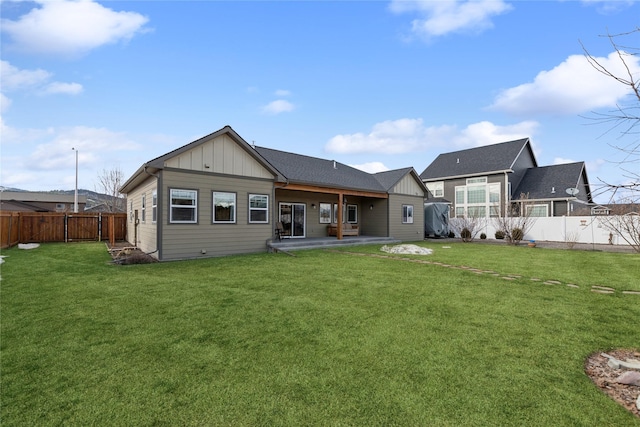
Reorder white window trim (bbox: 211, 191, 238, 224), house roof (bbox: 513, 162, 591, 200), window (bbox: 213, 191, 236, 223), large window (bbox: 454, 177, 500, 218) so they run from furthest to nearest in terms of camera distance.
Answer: large window (bbox: 454, 177, 500, 218) < house roof (bbox: 513, 162, 591, 200) < window (bbox: 213, 191, 236, 223) < white window trim (bbox: 211, 191, 238, 224)

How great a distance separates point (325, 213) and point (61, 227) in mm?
14397

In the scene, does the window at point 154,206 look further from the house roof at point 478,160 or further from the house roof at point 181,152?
the house roof at point 478,160

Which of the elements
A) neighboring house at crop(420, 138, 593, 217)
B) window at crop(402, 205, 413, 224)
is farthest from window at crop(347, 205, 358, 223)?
neighboring house at crop(420, 138, 593, 217)

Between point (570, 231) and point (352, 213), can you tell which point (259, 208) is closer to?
point (352, 213)

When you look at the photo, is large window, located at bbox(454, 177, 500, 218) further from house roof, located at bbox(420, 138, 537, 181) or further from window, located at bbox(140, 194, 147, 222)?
window, located at bbox(140, 194, 147, 222)

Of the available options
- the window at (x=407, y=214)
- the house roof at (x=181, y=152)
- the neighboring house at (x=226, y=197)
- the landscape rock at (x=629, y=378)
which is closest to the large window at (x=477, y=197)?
the window at (x=407, y=214)

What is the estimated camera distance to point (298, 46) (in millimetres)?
13062

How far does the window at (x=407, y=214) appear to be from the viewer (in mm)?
19219

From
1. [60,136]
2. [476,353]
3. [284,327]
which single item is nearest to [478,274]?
[476,353]

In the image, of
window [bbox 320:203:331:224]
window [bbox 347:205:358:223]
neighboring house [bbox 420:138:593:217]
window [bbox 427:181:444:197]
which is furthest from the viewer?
window [bbox 427:181:444:197]

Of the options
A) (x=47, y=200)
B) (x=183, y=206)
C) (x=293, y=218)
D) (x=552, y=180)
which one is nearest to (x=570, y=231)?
(x=552, y=180)

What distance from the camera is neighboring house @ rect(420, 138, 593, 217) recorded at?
84.9 feet

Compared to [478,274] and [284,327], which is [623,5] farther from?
[478,274]

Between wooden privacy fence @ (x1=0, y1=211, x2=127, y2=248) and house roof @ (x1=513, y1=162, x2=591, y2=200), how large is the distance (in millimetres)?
30855
